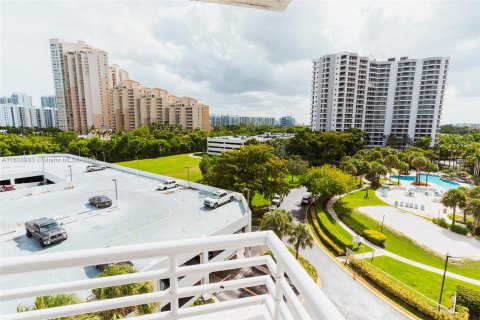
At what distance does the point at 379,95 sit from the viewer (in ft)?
225

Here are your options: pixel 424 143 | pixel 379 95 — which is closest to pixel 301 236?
pixel 424 143

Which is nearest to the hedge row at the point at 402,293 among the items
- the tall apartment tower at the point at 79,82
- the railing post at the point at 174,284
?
the railing post at the point at 174,284

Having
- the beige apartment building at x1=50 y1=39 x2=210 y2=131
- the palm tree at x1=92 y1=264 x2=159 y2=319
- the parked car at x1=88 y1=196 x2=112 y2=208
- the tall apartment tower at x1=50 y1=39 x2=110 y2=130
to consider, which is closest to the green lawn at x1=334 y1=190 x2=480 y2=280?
the palm tree at x1=92 y1=264 x2=159 y2=319

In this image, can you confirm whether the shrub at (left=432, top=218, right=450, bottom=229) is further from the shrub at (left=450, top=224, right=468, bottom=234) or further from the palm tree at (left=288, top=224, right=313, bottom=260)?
the palm tree at (left=288, top=224, right=313, bottom=260)

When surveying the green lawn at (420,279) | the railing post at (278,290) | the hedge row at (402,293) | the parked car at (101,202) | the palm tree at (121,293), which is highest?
the railing post at (278,290)

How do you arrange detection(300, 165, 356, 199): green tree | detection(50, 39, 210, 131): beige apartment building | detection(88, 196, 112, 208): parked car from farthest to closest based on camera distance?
1. detection(50, 39, 210, 131): beige apartment building
2. detection(300, 165, 356, 199): green tree
3. detection(88, 196, 112, 208): parked car

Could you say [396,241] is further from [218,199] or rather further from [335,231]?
[218,199]

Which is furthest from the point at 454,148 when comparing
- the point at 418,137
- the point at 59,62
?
the point at 59,62

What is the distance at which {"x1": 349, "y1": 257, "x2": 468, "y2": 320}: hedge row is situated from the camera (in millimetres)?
11812

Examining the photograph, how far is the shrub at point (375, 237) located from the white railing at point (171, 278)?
821 inches

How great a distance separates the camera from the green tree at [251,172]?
21.9m

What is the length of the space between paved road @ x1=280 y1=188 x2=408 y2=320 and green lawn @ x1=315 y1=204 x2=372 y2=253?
1.92 meters

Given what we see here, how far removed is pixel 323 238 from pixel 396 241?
5945 millimetres

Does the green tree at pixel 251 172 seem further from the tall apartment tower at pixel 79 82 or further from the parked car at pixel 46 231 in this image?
the tall apartment tower at pixel 79 82
